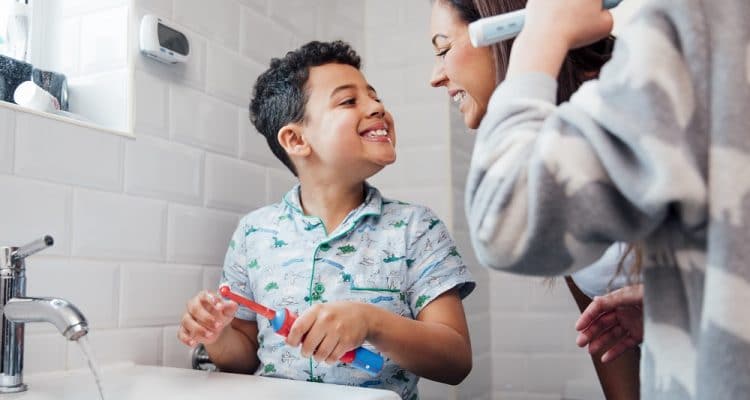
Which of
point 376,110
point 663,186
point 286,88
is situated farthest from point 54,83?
point 663,186

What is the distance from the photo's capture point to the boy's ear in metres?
1.37

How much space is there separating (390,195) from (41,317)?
1.10m

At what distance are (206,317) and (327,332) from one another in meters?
0.25

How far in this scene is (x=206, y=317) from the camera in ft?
3.49

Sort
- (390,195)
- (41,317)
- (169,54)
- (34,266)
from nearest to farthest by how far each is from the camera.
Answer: (41,317), (34,266), (169,54), (390,195)

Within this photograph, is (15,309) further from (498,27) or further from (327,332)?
(498,27)

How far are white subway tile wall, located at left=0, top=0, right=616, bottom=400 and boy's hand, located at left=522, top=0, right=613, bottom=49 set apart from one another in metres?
0.79

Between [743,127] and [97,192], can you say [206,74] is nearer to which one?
[97,192]

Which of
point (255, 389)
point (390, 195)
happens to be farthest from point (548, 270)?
point (390, 195)

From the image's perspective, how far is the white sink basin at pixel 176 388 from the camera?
0.90 meters

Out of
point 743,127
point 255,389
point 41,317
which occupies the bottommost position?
point 255,389

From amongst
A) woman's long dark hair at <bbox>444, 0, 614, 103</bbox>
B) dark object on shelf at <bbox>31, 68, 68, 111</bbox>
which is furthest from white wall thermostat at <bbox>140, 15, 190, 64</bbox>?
woman's long dark hair at <bbox>444, 0, 614, 103</bbox>

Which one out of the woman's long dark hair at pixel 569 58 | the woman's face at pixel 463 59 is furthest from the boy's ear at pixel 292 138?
the woman's long dark hair at pixel 569 58

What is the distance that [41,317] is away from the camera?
863mm
